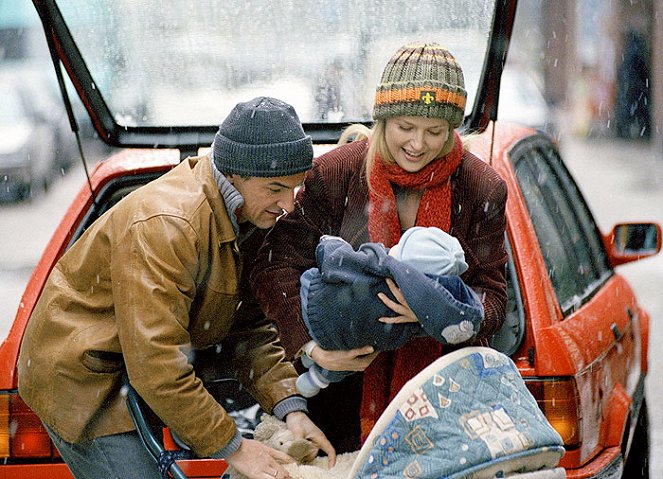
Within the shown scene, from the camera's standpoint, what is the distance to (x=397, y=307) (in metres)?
2.60

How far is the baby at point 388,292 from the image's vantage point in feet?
8.21

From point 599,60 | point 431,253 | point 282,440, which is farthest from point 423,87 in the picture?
point 599,60

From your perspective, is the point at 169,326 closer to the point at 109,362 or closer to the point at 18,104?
the point at 109,362

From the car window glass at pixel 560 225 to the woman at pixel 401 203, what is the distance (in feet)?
2.50

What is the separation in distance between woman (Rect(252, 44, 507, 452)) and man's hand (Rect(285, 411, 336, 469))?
0.22m

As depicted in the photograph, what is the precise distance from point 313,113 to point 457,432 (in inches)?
73.0

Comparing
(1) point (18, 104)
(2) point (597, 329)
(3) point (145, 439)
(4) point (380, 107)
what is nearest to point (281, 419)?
(3) point (145, 439)

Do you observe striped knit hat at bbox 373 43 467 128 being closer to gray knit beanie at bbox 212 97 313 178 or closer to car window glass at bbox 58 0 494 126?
gray knit beanie at bbox 212 97 313 178

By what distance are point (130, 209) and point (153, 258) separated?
0.18 m

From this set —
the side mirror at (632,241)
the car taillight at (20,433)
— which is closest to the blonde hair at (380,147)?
the car taillight at (20,433)

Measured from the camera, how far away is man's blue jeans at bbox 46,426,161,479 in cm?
293

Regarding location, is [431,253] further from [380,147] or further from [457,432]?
[380,147]

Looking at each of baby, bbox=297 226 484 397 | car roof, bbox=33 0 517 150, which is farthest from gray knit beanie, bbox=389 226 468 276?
car roof, bbox=33 0 517 150

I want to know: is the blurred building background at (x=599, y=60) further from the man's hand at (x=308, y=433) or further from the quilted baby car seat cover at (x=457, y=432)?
the quilted baby car seat cover at (x=457, y=432)
